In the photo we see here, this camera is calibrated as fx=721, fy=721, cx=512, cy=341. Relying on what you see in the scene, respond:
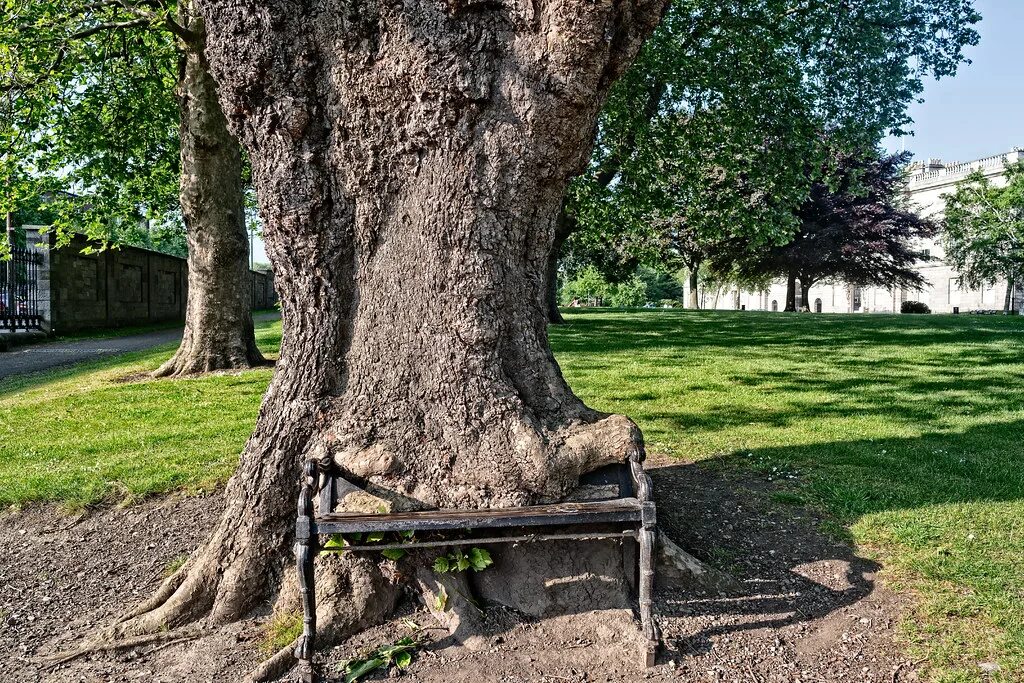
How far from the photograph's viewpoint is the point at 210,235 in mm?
10367

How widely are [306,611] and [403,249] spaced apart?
1.65 m

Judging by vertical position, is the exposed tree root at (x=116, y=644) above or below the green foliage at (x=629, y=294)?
below

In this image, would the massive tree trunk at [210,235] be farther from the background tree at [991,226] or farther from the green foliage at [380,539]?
the background tree at [991,226]

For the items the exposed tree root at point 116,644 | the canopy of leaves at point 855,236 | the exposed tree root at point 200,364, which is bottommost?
the exposed tree root at point 116,644

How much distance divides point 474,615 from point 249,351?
861 cm

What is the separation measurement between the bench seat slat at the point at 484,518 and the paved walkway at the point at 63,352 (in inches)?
458

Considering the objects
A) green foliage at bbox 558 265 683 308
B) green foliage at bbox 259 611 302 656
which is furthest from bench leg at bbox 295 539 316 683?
green foliage at bbox 558 265 683 308

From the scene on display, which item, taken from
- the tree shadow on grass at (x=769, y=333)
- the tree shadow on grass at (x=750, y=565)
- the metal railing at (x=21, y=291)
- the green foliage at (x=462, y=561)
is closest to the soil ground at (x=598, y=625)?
the tree shadow on grass at (x=750, y=565)

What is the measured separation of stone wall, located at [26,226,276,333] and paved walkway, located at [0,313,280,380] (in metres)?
1.46

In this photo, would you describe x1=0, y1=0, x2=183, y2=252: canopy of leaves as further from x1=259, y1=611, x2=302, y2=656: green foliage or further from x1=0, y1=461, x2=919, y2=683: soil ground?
x1=259, y1=611, x2=302, y2=656: green foliage

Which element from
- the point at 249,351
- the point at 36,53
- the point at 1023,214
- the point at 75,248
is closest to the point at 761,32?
the point at 249,351

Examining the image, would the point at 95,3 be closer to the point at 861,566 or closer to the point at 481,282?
the point at 481,282

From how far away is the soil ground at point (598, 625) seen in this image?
9.66 feet

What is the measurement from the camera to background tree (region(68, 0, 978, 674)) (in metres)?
3.29
